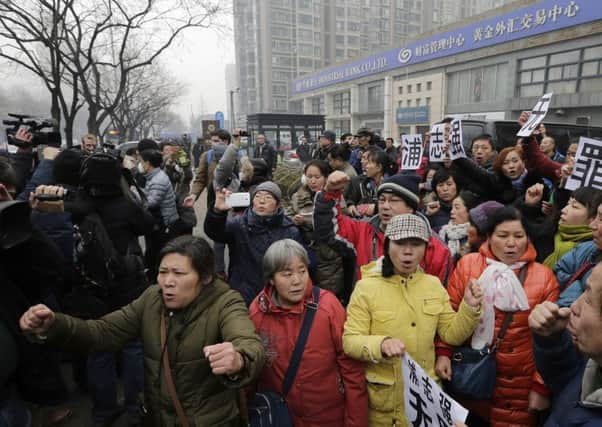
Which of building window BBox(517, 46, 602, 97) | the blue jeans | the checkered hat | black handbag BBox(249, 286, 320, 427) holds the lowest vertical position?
the blue jeans

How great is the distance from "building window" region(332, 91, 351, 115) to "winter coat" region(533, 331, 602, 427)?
4470cm

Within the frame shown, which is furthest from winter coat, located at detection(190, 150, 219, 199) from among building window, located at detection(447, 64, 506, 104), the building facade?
building window, located at detection(447, 64, 506, 104)

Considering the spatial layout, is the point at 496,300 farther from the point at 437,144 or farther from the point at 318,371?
the point at 437,144

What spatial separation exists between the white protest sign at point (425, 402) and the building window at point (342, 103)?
146ft

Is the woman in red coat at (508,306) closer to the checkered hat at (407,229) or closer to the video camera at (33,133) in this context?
the checkered hat at (407,229)

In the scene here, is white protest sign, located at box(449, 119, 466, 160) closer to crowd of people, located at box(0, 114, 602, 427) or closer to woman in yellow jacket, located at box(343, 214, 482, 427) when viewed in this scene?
crowd of people, located at box(0, 114, 602, 427)

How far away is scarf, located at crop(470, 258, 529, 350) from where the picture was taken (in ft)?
6.67

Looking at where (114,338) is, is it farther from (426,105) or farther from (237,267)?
(426,105)

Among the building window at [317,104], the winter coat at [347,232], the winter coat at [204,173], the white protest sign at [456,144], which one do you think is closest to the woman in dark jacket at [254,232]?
the winter coat at [347,232]

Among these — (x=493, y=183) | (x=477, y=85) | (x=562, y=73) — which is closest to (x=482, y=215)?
(x=493, y=183)

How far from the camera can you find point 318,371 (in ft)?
6.81

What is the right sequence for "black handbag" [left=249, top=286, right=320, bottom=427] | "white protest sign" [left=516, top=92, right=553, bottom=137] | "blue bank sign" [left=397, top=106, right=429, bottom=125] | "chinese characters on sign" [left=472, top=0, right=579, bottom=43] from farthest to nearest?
1. "blue bank sign" [left=397, top=106, right=429, bottom=125]
2. "chinese characters on sign" [left=472, top=0, right=579, bottom=43]
3. "white protest sign" [left=516, top=92, right=553, bottom=137]
4. "black handbag" [left=249, top=286, right=320, bottom=427]

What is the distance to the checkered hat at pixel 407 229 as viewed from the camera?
213 centimetres

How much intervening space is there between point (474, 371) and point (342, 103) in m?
46.4
